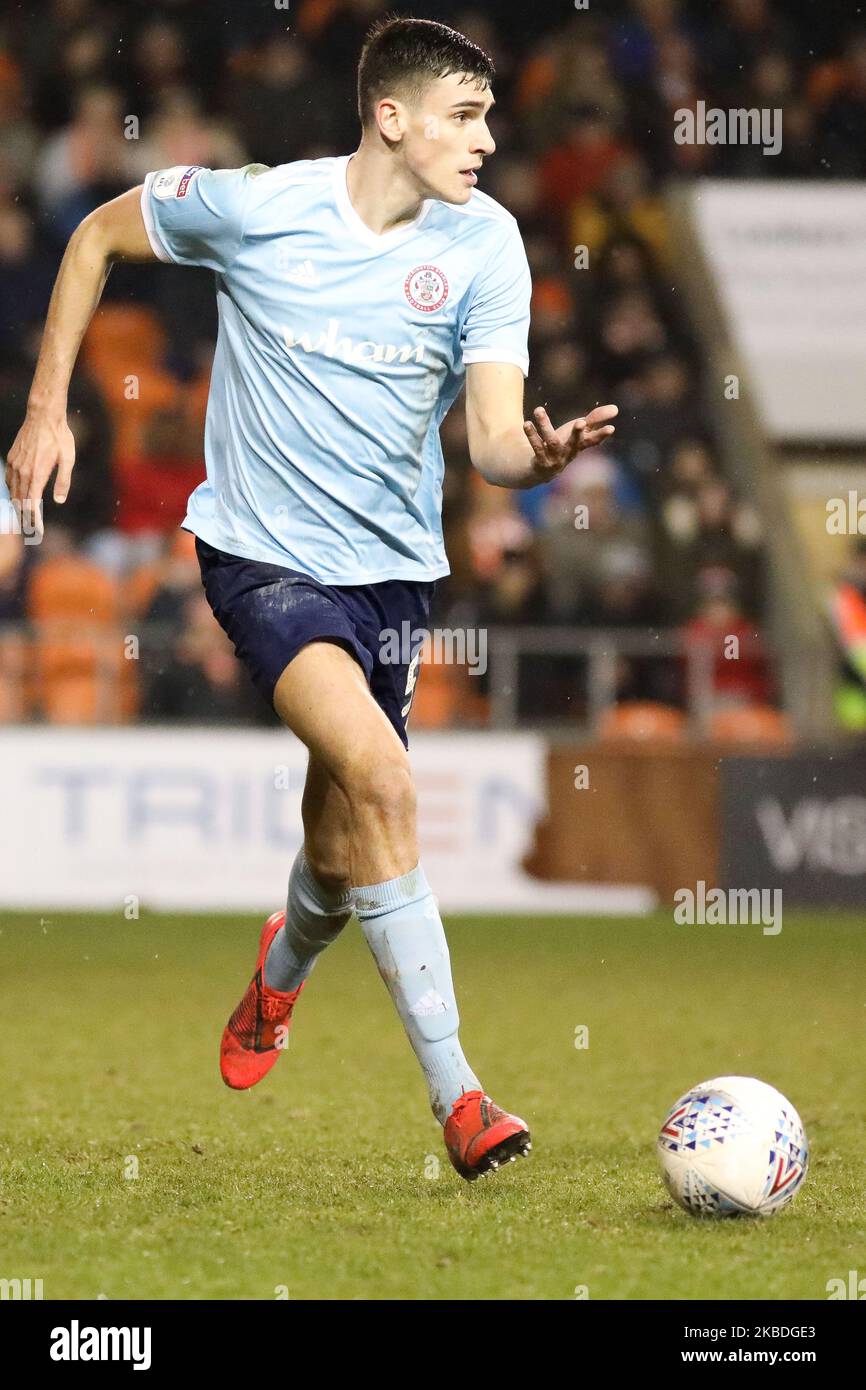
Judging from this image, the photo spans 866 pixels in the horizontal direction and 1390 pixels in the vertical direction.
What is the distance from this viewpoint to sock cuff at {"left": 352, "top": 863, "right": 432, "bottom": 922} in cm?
455

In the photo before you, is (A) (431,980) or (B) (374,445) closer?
(A) (431,980)

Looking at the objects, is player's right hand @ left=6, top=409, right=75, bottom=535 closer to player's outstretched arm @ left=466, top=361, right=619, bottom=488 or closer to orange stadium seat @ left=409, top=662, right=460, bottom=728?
player's outstretched arm @ left=466, top=361, right=619, bottom=488

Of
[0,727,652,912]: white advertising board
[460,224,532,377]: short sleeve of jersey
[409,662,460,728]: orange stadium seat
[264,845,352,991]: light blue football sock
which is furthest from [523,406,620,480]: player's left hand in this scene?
[409,662,460,728]: orange stadium seat

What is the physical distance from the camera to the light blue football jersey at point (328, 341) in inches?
194

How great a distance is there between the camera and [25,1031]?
283 inches

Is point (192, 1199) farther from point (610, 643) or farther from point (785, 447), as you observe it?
point (785, 447)

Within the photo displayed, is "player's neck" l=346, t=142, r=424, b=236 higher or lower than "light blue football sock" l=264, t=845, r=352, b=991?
higher

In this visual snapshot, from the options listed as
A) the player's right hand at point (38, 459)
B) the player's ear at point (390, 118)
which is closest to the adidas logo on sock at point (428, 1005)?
the player's right hand at point (38, 459)

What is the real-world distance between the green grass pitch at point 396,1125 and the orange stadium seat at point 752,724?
6.18 ft

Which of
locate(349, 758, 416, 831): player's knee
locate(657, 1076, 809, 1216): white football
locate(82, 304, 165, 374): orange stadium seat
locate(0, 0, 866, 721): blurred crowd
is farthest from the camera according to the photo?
locate(82, 304, 165, 374): orange stadium seat

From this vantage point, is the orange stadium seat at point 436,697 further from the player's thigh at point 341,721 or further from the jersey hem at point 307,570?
the player's thigh at point 341,721

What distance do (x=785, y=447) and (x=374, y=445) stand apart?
10456 millimetres

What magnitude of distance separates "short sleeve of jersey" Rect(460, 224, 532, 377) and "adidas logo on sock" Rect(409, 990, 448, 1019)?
144 centimetres
